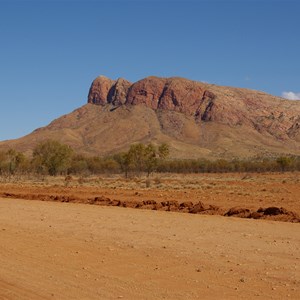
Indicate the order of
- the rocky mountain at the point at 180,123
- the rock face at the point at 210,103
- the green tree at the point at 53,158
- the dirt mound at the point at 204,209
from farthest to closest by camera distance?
the rock face at the point at 210,103 → the rocky mountain at the point at 180,123 → the green tree at the point at 53,158 → the dirt mound at the point at 204,209

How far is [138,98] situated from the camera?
182 m

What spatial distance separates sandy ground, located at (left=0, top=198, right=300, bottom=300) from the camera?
9297 mm

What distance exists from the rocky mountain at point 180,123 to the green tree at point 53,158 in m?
62.7

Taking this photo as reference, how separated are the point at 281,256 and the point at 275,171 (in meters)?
87.3

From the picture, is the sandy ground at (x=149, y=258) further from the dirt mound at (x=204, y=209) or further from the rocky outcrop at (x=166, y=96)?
the rocky outcrop at (x=166, y=96)

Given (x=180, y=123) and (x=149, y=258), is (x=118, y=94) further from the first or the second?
(x=149, y=258)

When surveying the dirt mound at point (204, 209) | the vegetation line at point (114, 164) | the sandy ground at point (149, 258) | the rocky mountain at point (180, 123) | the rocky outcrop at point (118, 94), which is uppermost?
the rocky outcrop at point (118, 94)

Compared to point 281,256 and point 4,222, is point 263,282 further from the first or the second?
point 4,222

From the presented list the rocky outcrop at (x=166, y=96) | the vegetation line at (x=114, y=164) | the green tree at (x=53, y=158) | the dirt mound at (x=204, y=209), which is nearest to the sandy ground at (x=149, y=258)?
the dirt mound at (x=204, y=209)

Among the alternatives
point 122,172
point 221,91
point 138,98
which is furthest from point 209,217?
point 221,91

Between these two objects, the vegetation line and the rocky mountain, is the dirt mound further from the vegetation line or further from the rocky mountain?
the rocky mountain

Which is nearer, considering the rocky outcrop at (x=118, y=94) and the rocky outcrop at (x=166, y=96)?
the rocky outcrop at (x=166, y=96)

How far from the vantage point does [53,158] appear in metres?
74.3

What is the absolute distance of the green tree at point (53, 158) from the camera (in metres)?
74.4
